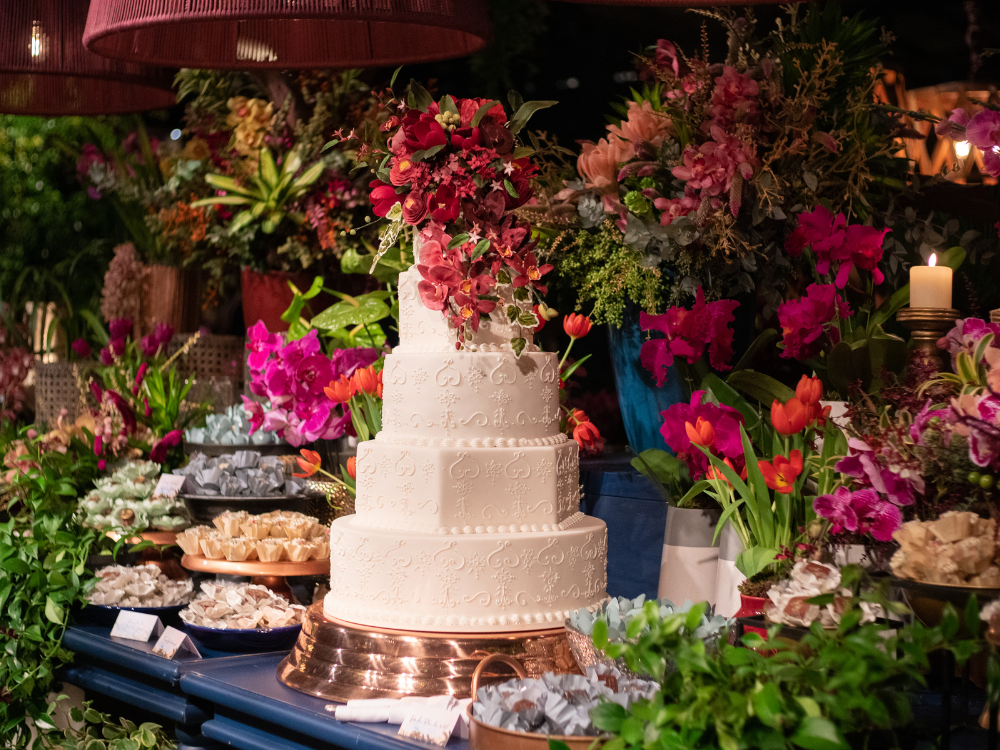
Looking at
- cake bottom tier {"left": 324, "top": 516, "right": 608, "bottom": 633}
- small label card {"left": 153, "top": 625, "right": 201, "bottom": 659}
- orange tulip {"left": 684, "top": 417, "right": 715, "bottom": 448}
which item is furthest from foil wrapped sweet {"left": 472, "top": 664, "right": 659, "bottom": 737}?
small label card {"left": 153, "top": 625, "right": 201, "bottom": 659}

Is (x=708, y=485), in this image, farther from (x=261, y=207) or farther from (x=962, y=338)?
(x=261, y=207)

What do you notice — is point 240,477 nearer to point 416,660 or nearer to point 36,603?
point 36,603

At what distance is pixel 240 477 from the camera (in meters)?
2.24

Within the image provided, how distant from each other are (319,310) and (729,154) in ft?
4.61

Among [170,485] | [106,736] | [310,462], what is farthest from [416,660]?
[170,485]

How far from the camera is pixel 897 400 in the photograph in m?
1.32

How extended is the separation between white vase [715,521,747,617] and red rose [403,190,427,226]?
0.64 meters

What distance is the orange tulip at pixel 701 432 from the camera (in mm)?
1461

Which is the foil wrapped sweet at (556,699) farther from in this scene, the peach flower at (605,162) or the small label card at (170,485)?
the small label card at (170,485)

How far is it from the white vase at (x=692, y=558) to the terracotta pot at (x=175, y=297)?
6.33 feet

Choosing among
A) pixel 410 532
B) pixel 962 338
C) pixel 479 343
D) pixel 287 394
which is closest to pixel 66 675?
pixel 287 394

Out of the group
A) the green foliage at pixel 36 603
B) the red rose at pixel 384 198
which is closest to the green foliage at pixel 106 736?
the green foliage at pixel 36 603

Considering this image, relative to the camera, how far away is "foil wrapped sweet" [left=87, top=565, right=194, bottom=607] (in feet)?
6.57

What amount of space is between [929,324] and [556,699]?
77 centimetres
